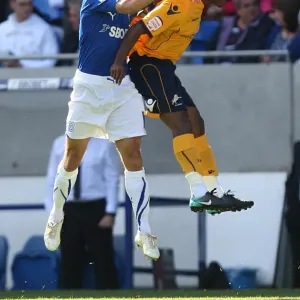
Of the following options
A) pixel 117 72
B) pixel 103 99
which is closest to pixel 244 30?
pixel 103 99

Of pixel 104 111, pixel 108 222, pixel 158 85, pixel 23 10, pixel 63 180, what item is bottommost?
pixel 108 222

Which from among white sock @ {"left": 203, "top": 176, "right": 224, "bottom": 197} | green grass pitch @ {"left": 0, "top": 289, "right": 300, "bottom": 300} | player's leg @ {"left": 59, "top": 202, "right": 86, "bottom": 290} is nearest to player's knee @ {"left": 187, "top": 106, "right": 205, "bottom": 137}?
white sock @ {"left": 203, "top": 176, "right": 224, "bottom": 197}

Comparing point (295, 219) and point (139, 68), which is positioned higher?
point (139, 68)

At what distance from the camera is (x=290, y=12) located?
43.4 feet

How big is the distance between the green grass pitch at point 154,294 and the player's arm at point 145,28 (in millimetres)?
2482

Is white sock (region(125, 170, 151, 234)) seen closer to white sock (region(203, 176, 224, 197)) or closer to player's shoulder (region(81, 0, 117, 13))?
white sock (region(203, 176, 224, 197))

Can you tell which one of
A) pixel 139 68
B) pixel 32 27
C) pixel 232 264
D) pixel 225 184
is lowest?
pixel 232 264

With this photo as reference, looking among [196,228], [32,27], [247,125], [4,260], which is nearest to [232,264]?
[196,228]

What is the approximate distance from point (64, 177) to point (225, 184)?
341 cm

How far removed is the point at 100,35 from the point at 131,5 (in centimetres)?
52

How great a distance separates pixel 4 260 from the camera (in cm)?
1289

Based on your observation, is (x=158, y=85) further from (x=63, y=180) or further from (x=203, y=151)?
(x=63, y=180)

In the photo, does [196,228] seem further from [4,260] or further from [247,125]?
[4,260]

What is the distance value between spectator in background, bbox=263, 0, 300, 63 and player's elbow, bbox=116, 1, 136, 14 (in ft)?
12.9
